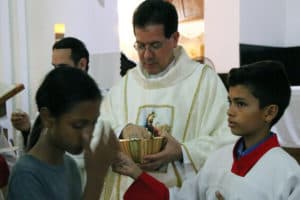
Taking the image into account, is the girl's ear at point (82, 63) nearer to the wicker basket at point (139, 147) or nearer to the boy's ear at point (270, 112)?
the wicker basket at point (139, 147)

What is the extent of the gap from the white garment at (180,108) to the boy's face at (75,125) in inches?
28.8

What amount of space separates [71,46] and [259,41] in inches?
199

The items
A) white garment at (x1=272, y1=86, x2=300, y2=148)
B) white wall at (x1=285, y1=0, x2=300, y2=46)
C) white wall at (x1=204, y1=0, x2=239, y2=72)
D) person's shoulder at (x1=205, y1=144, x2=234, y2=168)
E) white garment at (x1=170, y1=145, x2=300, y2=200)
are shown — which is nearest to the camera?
white garment at (x1=170, y1=145, x2=300, y2=200)

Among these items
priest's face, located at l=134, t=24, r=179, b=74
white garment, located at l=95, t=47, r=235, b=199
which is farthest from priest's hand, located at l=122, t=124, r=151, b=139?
priest's face, located at l=134, t=24, r=179, b=74

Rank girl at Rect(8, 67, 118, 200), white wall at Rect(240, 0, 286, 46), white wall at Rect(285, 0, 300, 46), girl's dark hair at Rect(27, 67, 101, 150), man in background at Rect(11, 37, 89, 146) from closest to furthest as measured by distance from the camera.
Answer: girl at Rect(8, 67, 118, 200) → girl's dark hair at Rect(27, 67, 101, 150) → man in background at Rect(11, 37, 89, 146) → white wall at Rect(240, 0, 286, 46) → white wall at Rect(285, 0, 300, 46)

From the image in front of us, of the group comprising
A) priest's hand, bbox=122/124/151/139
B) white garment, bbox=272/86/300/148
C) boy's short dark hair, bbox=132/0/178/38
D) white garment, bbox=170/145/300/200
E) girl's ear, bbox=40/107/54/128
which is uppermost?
boy's short dark hair, bbox=132/0/178/38

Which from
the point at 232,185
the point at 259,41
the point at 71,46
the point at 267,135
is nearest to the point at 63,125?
the point at 232,185

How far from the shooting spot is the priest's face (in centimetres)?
209

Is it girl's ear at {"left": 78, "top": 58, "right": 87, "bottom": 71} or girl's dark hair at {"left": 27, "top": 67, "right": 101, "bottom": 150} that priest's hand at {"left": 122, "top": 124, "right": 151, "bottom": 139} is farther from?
girl's ear at {"left": 78, "top": 58, "right": 87, "bottom": 71}

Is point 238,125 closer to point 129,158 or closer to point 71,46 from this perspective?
point 129,158

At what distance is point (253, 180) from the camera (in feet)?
5.47

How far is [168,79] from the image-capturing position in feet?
7.49

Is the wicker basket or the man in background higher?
the man in background

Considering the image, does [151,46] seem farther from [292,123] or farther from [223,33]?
[223,33]
